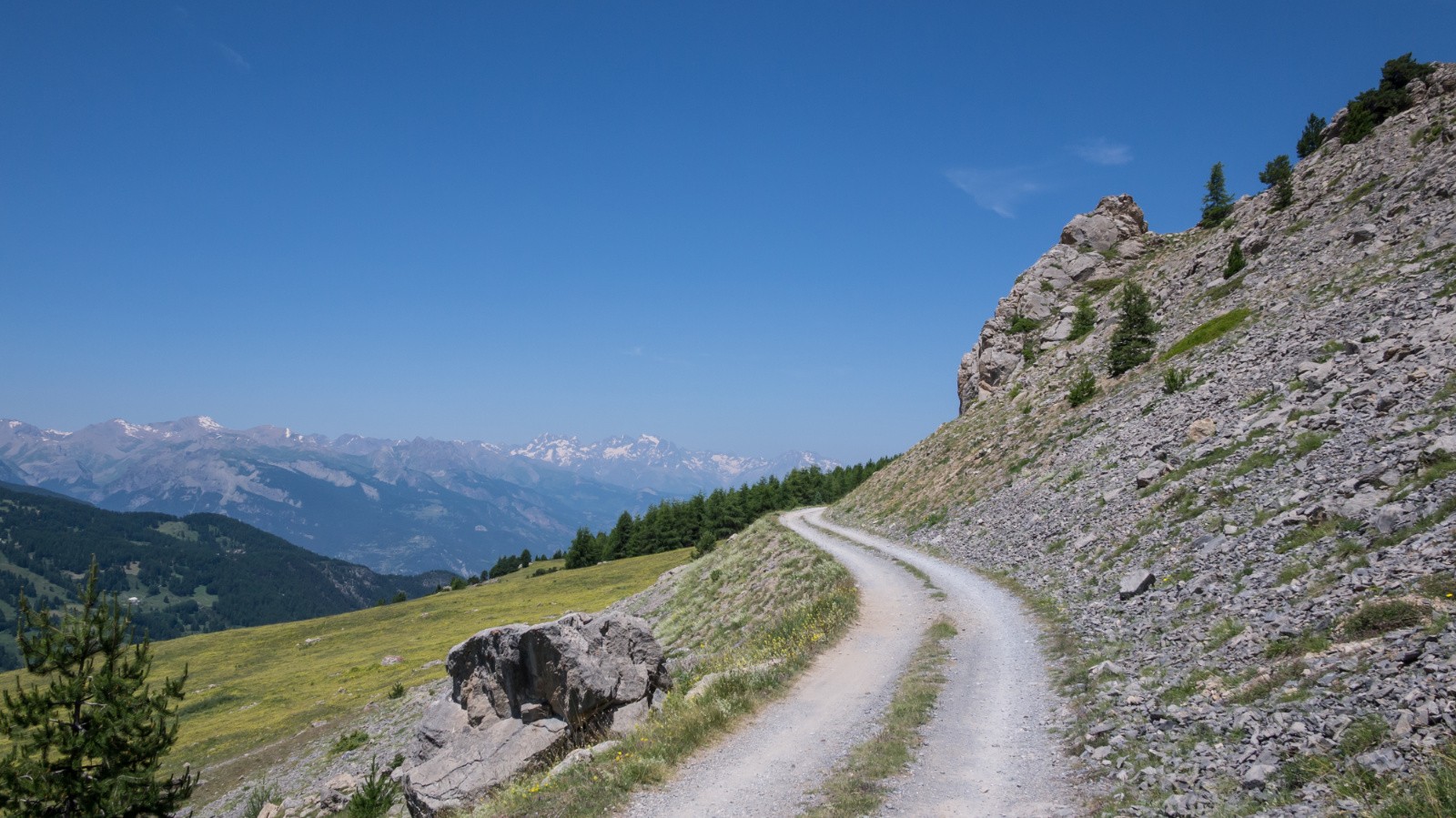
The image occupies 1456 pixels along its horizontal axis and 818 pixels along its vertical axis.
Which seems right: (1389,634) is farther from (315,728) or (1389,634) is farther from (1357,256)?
(315,728)

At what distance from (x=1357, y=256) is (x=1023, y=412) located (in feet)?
76.3

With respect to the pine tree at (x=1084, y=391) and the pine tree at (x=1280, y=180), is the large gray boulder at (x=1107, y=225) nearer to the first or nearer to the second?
the pine tree at (x=1280, y=180)

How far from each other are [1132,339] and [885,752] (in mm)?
46599

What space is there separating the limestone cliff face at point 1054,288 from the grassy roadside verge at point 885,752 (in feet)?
214

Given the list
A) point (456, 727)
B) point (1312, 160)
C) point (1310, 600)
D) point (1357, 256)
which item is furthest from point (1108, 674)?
point (1312, 160)

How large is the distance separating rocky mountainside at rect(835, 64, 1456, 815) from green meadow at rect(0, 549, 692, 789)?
3628 centimetres

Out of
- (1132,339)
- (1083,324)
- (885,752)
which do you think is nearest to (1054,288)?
(1083,324)

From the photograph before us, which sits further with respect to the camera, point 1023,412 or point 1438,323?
point 1023,412

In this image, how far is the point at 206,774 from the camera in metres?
38.9

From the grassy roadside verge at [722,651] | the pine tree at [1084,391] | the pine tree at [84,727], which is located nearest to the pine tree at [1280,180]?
the pine tree at [1084,391]

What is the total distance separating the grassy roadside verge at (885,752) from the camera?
10133 mm

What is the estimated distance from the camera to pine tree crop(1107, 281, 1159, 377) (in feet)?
154

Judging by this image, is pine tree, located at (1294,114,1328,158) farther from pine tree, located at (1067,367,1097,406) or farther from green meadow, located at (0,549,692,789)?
green meadow, located at (0,549,692,789)

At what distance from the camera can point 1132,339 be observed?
47.9 meters
